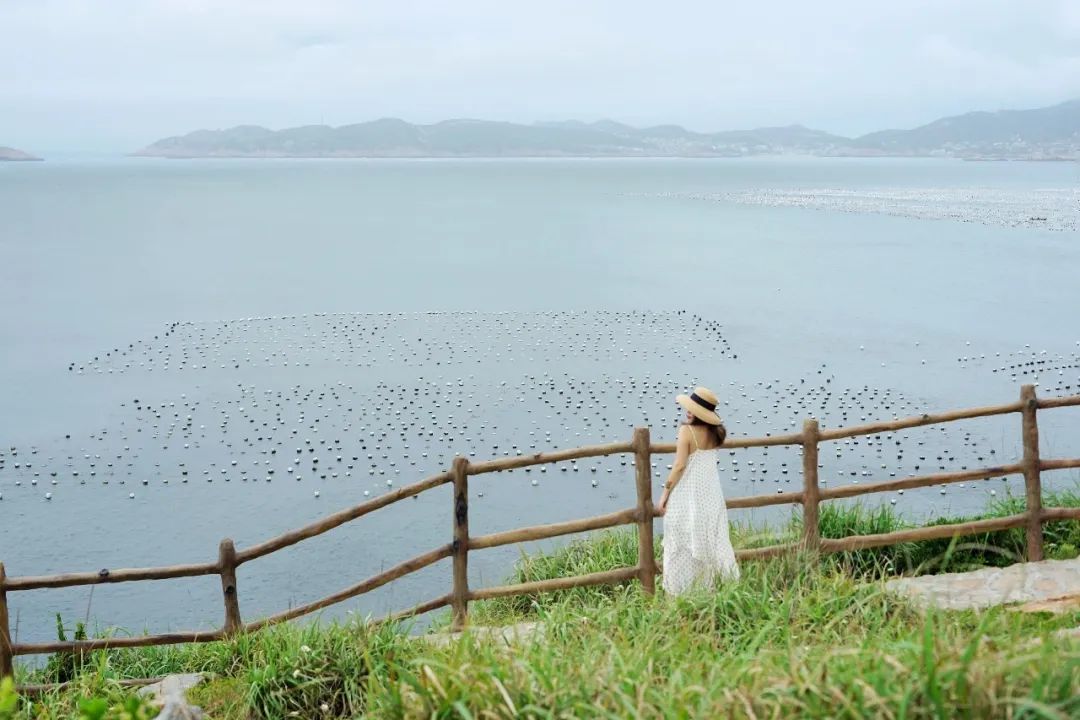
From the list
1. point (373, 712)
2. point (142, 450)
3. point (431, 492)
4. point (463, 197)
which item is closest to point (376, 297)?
point (142, 450)

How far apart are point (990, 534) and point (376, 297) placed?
135 feet

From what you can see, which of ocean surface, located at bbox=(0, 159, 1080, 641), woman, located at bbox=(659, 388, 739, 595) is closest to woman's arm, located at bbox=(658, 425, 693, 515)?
woman, located at bbox=(659, 388, 739, 595)

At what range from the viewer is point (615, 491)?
21969 millimetres

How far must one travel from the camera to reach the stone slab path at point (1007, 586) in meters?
8.37

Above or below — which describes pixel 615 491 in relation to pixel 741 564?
below

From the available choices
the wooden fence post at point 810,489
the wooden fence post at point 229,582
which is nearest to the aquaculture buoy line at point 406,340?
the wooden fence post at point 810,489

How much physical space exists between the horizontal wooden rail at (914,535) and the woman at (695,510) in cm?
131

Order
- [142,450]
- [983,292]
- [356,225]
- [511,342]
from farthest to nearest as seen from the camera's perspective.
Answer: [356,225] → [983,292] → [511,342] → [142,450]

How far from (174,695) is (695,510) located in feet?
14.0

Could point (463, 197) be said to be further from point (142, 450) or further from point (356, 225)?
point (142, 450)

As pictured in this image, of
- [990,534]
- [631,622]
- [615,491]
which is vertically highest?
[631,622]

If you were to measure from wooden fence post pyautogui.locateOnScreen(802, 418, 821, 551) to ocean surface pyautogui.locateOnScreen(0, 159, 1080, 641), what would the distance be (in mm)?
7082

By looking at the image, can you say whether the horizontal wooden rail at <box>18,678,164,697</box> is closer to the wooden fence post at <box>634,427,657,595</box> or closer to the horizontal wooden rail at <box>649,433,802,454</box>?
the wooden fence post at <box>634,427,657,595</box>

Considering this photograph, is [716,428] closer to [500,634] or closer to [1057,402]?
[500,634]
